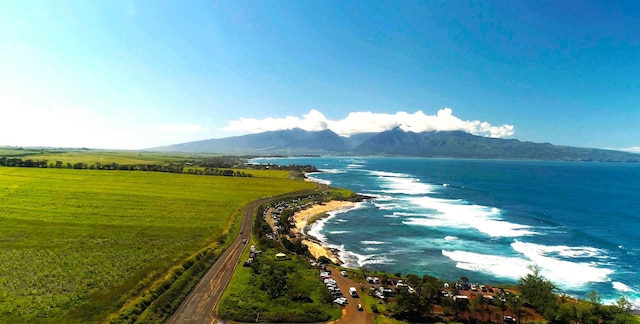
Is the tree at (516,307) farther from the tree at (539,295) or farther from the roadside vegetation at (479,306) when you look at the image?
the tree at (539,295)

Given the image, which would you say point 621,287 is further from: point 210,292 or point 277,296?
point 210,292

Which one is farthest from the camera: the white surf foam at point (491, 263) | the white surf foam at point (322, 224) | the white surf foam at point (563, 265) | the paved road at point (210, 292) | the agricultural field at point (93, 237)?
the white surf foam at point (322, 224)

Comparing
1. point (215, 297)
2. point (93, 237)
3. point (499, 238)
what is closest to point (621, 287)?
point (499, 238)

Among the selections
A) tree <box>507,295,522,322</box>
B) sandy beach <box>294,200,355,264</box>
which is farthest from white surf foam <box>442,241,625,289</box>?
sandy beach <box>294,200,355,264</box>

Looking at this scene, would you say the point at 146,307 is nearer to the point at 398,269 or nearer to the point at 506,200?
the point at 398,269

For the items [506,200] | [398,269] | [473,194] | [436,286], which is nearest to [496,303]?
[436,286]

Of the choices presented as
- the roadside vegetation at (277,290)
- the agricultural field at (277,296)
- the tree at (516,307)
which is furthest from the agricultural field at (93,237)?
the tree at (516,307)

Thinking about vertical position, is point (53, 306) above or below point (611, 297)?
above
